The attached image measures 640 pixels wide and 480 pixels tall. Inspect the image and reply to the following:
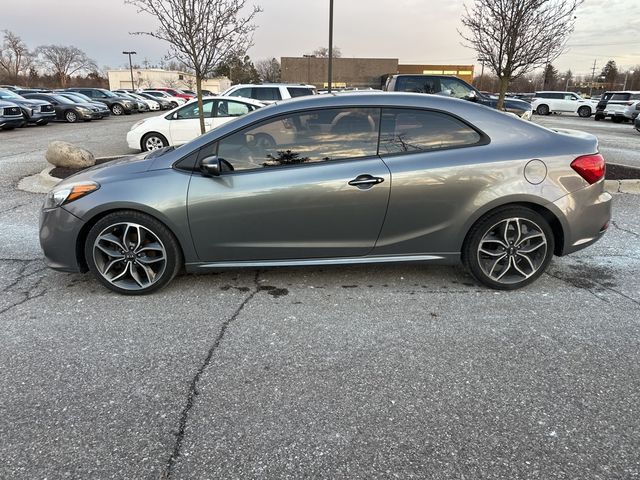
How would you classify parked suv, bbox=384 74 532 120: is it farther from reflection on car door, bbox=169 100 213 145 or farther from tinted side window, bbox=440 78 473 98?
reflection on car door, bbox=169 100 213 145

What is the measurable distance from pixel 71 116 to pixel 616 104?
30.5 metres

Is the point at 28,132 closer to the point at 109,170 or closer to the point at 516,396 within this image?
the point at 109,170

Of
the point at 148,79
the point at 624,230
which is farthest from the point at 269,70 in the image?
the point at 624,230

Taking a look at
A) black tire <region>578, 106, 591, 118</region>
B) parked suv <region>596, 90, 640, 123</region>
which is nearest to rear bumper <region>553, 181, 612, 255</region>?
parked suv <region>596, 90, 640, 123</region>

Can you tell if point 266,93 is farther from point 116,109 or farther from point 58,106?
point 116,109

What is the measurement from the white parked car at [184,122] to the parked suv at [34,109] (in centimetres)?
1088

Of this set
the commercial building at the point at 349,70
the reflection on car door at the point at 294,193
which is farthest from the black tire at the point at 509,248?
the commercial building at the point at 349,70

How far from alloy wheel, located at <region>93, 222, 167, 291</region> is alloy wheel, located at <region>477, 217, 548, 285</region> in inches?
107

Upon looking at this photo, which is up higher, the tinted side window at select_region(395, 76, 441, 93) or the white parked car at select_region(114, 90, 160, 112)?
the tinted side window at select_region(395, 76, 441, 93)

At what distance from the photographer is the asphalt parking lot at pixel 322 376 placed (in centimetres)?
205

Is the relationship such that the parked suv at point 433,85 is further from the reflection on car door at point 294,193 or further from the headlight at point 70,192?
the headlight at point 70,192

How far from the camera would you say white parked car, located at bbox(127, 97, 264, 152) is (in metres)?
10.5

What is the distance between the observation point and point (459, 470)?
1984mm

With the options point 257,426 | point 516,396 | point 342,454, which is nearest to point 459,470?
point 342,454
